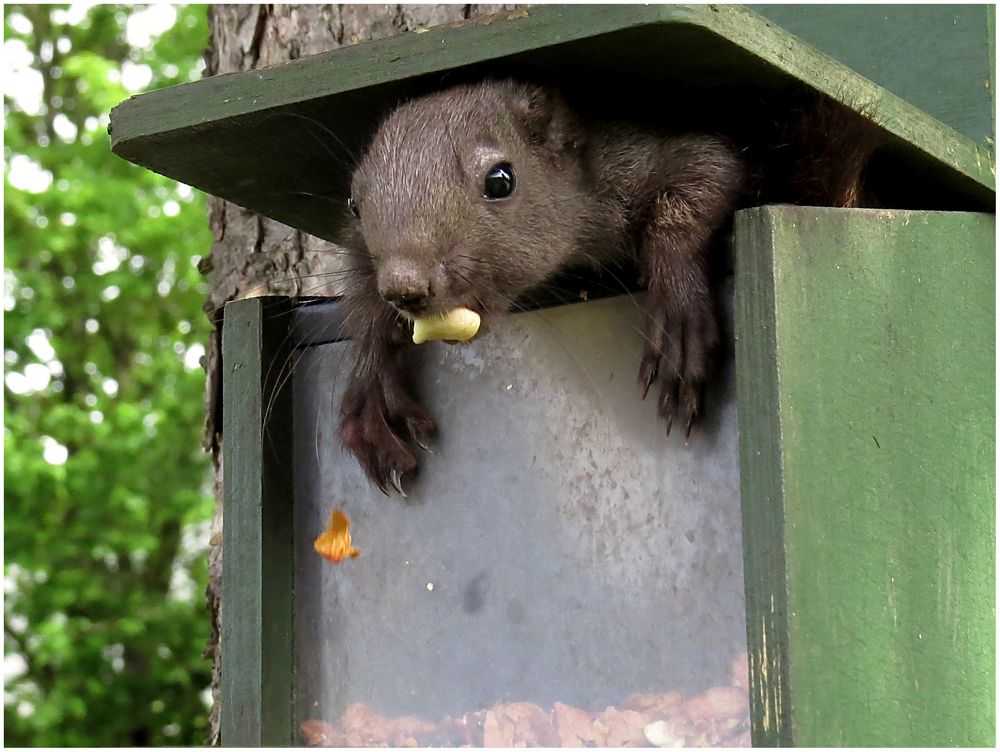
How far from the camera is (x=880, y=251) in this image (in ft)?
6.56

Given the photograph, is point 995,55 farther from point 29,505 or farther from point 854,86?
point 29,505

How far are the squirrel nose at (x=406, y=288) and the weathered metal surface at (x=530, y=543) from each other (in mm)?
269

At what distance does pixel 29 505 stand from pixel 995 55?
7131 mm

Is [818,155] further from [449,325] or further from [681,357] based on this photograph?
[449,325]

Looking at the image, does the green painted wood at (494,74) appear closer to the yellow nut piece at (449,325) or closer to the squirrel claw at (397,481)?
the yellow nut piece at (449,325)

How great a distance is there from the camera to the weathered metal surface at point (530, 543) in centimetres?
190

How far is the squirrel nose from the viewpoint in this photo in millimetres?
1884

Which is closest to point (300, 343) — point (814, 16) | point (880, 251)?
point (880, 251)

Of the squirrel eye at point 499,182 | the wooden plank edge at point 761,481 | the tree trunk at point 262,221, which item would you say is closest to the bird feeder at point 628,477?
the wooden plank edge at point 761,481

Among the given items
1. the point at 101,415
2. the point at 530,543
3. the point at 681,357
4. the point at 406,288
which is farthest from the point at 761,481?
the point at 101,415

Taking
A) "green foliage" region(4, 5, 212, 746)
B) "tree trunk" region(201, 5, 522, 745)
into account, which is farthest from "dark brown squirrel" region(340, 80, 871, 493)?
"green foliage" region(4, 5, 212, 746)

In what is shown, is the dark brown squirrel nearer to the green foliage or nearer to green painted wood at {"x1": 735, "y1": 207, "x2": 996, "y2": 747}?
green painted wood at {"x1": 735, "y1": 207, "x2": 996, "y2": 747}

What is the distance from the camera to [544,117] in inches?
83.7

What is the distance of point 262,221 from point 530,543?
65.2 inches
